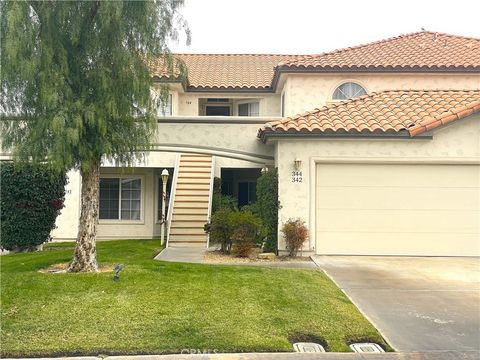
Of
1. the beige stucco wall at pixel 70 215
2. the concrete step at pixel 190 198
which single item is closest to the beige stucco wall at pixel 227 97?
the concrete step at pixel 190 198

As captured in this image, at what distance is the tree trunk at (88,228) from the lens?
9.12 m

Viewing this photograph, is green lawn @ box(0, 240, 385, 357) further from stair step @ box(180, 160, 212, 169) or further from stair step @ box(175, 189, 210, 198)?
stair step @ box(180, 160, 212, 169)

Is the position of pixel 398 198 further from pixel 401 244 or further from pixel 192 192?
pixel 192 192

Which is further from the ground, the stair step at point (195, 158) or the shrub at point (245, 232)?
the stair step at point (195, 158)

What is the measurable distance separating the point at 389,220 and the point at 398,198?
0.65 metres

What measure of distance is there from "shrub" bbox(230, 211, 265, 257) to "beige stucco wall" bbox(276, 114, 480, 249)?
29.6 inches

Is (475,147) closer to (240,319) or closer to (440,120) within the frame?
(440,120)

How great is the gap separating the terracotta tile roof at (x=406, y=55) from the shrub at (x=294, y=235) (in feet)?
22.6

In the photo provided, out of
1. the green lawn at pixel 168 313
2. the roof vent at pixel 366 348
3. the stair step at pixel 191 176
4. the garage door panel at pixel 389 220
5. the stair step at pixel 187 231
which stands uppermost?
the stair step at pixel 191 176

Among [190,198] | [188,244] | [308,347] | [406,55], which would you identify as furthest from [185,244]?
[406,55]

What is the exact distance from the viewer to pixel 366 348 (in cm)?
575

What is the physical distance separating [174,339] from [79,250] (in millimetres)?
4182

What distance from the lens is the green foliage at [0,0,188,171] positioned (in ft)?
26.5

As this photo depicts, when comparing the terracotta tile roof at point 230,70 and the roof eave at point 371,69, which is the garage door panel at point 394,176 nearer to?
the roof eave at point 371,69
